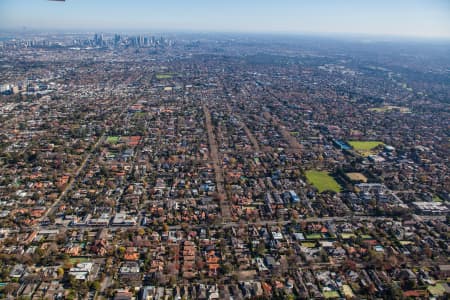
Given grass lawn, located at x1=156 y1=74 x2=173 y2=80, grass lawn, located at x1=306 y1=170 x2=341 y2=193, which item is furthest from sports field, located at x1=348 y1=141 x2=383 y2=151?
grass lawn, located at x1=156 y1=74 x2=173 y2=80

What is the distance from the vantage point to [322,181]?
23.9m

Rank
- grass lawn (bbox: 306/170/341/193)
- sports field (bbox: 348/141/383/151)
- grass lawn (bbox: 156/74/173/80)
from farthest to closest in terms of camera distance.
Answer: grass lawn (bbox: 156/74/173/80)
sports field (bbox: 348/141/383/151)
grass lawn (bbox: 306/170/341/193)

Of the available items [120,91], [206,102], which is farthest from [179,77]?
[206,102]

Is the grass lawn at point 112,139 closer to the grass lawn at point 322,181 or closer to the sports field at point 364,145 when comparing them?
the grass lawn at point 322,181

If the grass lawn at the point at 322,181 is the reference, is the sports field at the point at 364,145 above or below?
above

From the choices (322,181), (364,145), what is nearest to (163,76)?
(364,145)

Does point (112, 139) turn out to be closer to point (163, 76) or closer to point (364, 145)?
point (364, 145)

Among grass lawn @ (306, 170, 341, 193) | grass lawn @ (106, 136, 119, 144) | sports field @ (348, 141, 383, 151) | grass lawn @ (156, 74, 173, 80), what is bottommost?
grass lawn @ (306, 170, 341, 193)

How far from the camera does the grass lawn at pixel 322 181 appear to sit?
75.0 ft

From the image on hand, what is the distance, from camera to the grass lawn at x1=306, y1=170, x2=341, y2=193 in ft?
75.0

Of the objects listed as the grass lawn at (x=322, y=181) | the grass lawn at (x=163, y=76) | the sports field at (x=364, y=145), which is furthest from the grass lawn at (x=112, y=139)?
the grass lawn at (x=163, y=76)

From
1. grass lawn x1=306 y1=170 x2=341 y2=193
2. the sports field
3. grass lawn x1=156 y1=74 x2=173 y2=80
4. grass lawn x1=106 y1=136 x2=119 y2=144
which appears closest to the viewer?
grass lawn x1=306 y1=170 x2=341 y2=193

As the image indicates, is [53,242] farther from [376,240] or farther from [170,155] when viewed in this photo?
[376,240]

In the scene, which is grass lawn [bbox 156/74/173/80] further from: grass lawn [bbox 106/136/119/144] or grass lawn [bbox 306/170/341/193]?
grass lawn [bbox 306/170/341/193]
